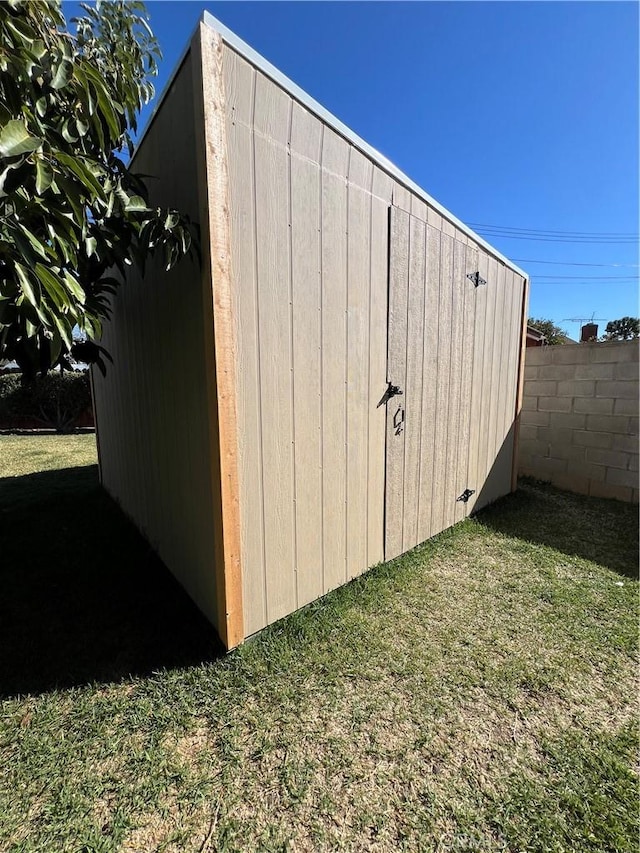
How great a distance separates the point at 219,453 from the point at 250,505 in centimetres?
31

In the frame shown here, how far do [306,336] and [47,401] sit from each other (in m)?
9.58

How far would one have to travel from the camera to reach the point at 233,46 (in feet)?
4.67

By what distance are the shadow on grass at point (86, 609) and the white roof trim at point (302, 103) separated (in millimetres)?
2568

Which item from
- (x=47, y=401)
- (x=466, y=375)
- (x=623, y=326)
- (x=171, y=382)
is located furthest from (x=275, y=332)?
(x=623, y=326)

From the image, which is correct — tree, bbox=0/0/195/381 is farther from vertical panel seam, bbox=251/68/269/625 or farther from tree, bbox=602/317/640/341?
tree, bbox=602/317/640/341

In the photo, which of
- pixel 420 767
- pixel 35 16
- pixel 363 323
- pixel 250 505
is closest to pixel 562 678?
pixel 420 767

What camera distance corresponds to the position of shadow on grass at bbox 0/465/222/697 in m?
1.65

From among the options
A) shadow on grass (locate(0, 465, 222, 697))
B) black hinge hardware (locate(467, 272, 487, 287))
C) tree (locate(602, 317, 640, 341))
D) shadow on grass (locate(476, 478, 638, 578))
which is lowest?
shadow on grass (locate(476, 478, 638, 578))

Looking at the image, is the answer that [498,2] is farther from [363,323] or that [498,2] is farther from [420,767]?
[420,767]

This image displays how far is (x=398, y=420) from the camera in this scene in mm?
2441

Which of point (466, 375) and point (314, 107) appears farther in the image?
point (466, 375)

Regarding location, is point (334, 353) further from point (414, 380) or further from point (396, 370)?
point (414, 380)

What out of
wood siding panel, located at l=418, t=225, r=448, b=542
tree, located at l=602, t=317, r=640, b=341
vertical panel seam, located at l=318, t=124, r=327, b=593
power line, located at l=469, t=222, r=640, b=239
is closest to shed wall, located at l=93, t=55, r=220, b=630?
vertical panel seam, located at l=318, t=124, r=327, b=593

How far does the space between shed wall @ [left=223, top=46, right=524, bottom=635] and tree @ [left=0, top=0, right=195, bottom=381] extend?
428 mm
